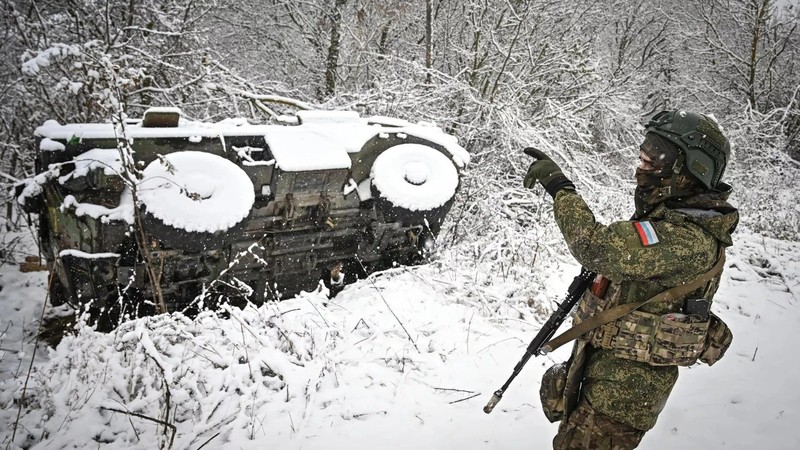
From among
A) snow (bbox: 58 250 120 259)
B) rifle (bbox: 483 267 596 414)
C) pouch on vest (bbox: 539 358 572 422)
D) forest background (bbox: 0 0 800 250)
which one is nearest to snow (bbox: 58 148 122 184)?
snow (bbox: 58 250 120 259)

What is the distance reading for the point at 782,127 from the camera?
11141 millimetres

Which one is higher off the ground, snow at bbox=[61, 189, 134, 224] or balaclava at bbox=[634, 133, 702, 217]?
balaclava at bbox=[634, 133, 702, 217]

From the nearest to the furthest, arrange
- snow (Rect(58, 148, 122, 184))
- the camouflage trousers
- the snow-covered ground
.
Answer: the camouflage trousers → the snow-covered ground → snow (Rect(58, 148, 122, 184))

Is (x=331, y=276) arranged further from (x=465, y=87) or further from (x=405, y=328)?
(x=465, y=87)

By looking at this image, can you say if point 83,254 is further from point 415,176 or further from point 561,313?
point 561,313

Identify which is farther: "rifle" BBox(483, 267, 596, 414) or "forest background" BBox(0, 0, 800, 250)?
"forest background" BBox(0, 0, 800, 250)

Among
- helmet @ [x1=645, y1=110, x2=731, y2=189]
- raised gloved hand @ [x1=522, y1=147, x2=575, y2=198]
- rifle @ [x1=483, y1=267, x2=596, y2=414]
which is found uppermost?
helmet @ [x1=645, y1=110, x2=731, y2=189]

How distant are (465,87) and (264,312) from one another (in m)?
5.44

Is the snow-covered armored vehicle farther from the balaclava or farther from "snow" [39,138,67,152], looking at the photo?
the balaclava

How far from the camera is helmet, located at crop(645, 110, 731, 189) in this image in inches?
82.4

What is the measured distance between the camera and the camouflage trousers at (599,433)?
2.20 m

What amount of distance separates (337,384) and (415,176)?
2.32 metres

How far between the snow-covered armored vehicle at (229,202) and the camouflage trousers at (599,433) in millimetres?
2547

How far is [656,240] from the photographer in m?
1.95
